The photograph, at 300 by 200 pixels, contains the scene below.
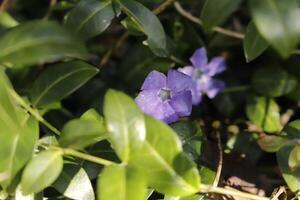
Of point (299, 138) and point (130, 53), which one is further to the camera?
point (130, 53)

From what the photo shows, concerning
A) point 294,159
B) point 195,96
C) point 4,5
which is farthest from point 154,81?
point 4,5

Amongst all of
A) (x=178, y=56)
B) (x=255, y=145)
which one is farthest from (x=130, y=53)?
(x=255, y=145)

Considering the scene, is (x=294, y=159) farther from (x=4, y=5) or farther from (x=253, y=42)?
(x=4, y=5)

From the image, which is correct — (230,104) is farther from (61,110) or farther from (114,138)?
(114,138)

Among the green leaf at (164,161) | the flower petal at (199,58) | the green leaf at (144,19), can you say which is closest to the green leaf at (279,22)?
the green leaf at (164,161)

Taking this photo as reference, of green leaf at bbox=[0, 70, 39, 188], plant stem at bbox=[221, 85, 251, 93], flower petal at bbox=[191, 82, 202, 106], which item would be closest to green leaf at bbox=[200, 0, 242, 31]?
green leaf at bbox=[0, 70, 39, 188]

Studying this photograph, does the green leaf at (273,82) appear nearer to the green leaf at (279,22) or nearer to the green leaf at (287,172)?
the green leaf at (287,172)
